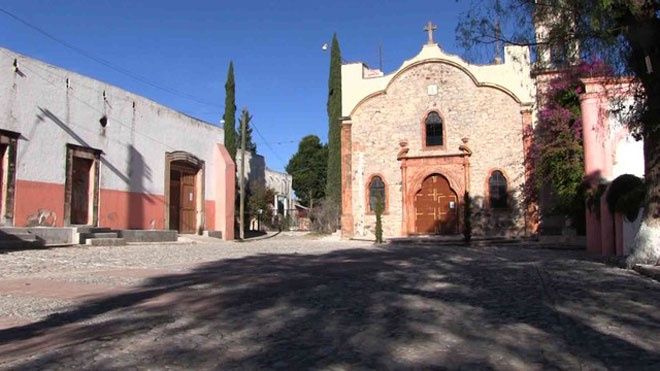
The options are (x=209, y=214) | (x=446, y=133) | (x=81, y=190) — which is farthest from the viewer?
(x=446, y=133)

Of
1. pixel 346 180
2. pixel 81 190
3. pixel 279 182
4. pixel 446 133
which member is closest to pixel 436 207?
pixel 446 133

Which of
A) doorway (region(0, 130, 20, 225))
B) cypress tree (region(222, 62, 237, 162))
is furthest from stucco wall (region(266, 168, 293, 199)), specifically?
doorway (region(0, 130, 20, 225))

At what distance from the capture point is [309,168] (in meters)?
64.0

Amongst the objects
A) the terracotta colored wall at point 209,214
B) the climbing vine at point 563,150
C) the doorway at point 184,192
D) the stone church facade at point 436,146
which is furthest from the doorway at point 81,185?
the climbing vine at point 563,150

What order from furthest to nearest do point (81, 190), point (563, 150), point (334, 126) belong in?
point (334, 126) → point (563, 150) → point (81, 190)

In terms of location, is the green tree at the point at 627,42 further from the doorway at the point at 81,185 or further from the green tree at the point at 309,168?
the green tree at the point at 309,168

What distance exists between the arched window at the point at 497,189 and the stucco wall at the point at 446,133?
0.26 metres

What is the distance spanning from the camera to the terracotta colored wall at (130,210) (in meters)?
19.3

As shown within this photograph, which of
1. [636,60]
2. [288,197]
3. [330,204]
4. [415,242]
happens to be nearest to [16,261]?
[636,60]

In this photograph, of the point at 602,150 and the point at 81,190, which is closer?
the point at 602,150

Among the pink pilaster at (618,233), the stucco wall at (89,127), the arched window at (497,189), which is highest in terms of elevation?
the stucco wall at (89,127)

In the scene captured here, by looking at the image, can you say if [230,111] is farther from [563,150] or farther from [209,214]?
[563,150]

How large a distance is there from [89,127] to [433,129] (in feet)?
49.7

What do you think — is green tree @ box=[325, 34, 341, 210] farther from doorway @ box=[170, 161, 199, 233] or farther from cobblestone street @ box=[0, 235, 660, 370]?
cobblestone street @ box=[0, 235, 660, 370]
